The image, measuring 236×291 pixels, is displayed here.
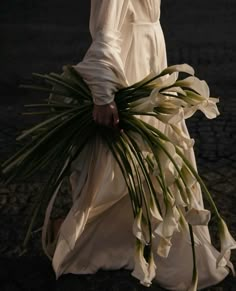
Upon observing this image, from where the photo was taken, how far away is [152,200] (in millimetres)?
3018

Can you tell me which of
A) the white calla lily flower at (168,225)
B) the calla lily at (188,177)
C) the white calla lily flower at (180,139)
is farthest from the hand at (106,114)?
the white calla lily flower at (168,225)

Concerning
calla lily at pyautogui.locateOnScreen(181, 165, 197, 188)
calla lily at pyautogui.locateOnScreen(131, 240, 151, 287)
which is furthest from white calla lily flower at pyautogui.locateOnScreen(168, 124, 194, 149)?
calla lily at pyautogui.locateOnScreen(131, 240, 151, 287)

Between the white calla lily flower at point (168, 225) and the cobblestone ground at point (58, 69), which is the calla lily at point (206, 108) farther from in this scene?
the cobblestone ground at point (58, 69)

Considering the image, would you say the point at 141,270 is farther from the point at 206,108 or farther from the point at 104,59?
the point at 104,59

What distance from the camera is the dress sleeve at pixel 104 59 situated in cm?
299

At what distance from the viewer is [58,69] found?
27.9 ft

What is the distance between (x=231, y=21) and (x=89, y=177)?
8.36 meters

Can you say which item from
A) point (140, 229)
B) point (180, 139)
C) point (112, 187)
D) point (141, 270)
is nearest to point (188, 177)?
point (180, 139)

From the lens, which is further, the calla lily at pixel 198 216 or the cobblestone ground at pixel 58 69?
the cobblestone ground at pixel 58 69

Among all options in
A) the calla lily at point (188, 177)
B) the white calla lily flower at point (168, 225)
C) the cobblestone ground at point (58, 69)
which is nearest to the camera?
the white calla lily flower at point (168, 225)

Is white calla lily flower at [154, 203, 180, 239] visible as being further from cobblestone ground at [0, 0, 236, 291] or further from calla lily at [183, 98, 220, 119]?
cobblestone ground at [0, 0, 236, 291]

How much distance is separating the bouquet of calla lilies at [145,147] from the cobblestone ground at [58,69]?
0.65m

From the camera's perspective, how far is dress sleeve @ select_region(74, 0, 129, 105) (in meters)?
2.99

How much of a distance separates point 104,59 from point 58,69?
18.4ft
